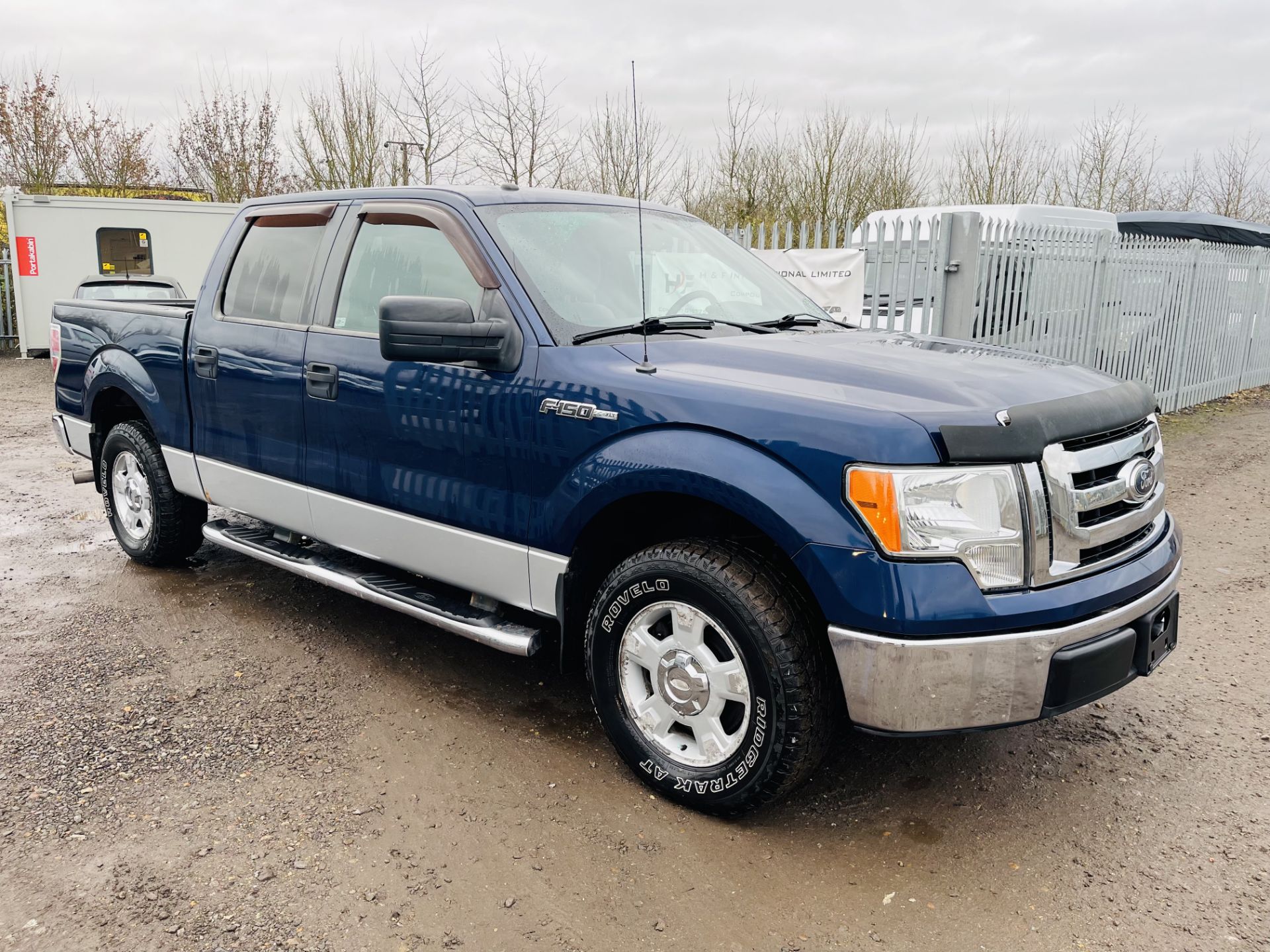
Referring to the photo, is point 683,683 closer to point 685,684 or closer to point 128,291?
point 685,684

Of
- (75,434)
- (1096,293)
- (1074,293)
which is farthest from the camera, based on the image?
(1096,293)

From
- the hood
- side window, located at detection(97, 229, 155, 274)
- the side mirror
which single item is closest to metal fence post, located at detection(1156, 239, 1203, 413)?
the hood

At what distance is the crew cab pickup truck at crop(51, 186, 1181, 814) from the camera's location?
2680 mm

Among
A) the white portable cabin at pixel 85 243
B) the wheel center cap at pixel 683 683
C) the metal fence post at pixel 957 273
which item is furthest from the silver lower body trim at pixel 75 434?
the white portable cabin at pixel 85 243

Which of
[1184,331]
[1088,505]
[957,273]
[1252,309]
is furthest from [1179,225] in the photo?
[1088,505]

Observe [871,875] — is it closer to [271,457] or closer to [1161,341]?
[271,457]

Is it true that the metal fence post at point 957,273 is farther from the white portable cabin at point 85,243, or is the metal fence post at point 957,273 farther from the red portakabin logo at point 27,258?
the red portakabin logo at point 27,258

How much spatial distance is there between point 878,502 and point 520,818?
4.98ft

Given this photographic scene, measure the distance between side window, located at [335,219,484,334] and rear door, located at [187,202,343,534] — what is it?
236mm

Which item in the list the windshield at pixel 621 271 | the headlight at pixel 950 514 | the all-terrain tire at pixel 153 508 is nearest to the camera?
the headlight at pixel 950 514

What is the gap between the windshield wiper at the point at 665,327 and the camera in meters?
3.49

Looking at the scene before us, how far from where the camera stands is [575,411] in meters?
3.27

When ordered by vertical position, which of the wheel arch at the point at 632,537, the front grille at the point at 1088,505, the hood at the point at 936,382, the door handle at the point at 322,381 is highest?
the hood at the point at 936,382

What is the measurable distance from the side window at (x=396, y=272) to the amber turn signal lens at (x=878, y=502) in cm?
166
